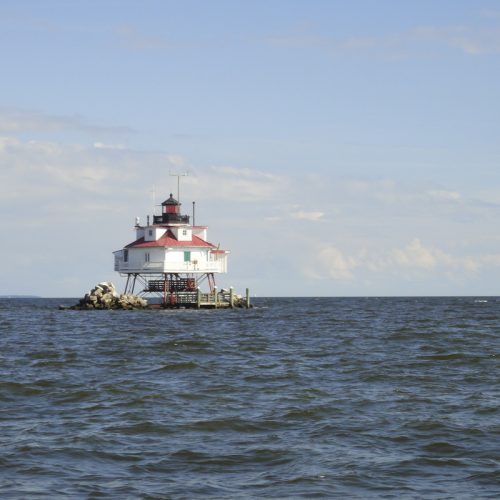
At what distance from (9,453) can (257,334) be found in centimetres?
3284

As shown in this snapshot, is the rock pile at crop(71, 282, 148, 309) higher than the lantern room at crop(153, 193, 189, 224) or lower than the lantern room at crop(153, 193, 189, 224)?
lower

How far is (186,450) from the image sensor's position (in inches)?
660

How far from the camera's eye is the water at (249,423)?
14531mm

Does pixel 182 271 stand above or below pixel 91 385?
above

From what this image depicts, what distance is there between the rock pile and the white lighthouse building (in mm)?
1647

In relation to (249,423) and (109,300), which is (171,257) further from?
(249,423)

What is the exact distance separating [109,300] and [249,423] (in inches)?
2513

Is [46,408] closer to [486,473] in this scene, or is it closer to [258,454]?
[258,454]

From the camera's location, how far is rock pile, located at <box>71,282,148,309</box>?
81.1 m

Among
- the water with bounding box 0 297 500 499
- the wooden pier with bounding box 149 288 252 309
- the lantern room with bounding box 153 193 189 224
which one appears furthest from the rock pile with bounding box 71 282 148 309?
the water with bounding box 0 297 500 499

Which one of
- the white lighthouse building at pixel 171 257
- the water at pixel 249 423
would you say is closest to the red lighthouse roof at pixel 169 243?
the white lighthouse building at pixel 171 257

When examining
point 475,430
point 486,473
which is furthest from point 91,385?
point 486,473

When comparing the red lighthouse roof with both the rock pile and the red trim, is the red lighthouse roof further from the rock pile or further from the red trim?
the rock pile

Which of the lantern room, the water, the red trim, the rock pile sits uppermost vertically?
the lantern room
